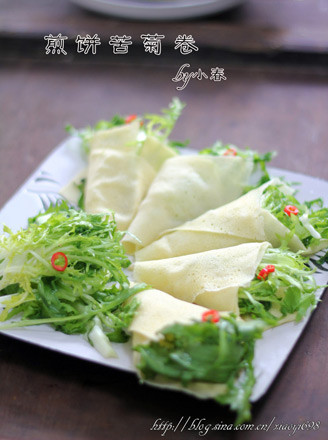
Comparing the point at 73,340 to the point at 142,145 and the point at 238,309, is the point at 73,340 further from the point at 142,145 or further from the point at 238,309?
the point at 142,145

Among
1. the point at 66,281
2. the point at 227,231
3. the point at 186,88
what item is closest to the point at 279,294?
the point at 227,231

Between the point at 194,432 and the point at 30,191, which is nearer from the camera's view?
the point at 194,432

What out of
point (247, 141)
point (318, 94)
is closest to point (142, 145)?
point (247, 141)

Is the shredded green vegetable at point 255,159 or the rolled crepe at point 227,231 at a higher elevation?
the shredded green vegetable at point 255,159

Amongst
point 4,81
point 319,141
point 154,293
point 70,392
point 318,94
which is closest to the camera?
point 70,392

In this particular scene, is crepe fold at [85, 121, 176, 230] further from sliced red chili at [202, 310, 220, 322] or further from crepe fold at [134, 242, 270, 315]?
sliced red chili at [202, 310, 220, 322]

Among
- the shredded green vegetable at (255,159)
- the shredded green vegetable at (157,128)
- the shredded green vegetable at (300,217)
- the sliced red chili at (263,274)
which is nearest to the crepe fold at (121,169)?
the shredded green vegetable at (157,128)

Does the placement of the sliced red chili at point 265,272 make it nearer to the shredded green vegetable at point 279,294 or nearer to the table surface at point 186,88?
the shredded green vegetable at point 279,294
